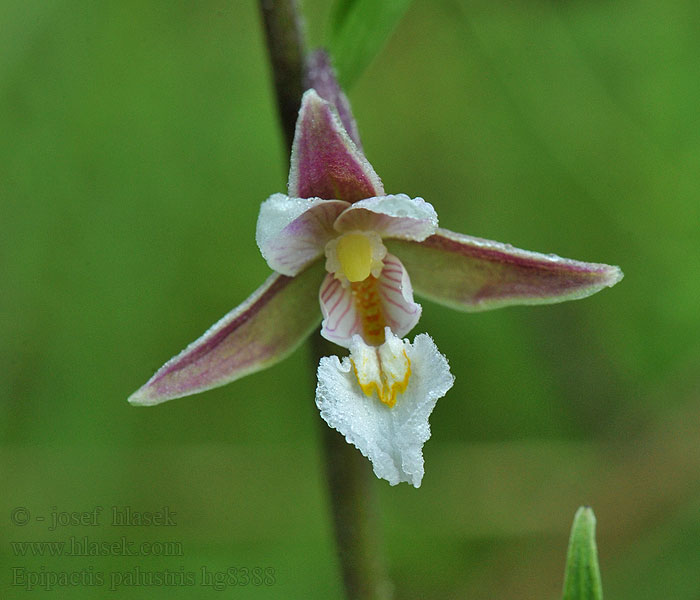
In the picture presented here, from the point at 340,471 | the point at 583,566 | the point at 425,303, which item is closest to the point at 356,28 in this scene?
the point at 340,471

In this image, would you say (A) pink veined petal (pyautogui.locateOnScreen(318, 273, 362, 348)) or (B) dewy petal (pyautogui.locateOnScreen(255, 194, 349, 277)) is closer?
(B) dewy petal (pyautogui.locateOnScreen(255, 194, 349, 277))

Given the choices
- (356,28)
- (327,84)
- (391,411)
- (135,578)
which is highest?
(356,28)

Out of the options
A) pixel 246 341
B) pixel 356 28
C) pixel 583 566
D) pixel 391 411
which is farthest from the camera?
pixel 356 28

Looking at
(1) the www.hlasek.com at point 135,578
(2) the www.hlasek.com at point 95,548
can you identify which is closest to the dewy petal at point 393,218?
(1) the www.hlasek.com at point 135,578

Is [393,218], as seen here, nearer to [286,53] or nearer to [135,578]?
[286,53]

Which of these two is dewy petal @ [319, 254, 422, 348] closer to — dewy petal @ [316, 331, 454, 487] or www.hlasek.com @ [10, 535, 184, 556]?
dewy petal @ [316, 331, 454, 487]

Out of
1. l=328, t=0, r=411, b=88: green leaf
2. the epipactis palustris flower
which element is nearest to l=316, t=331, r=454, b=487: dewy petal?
the epipactis palustris flower
